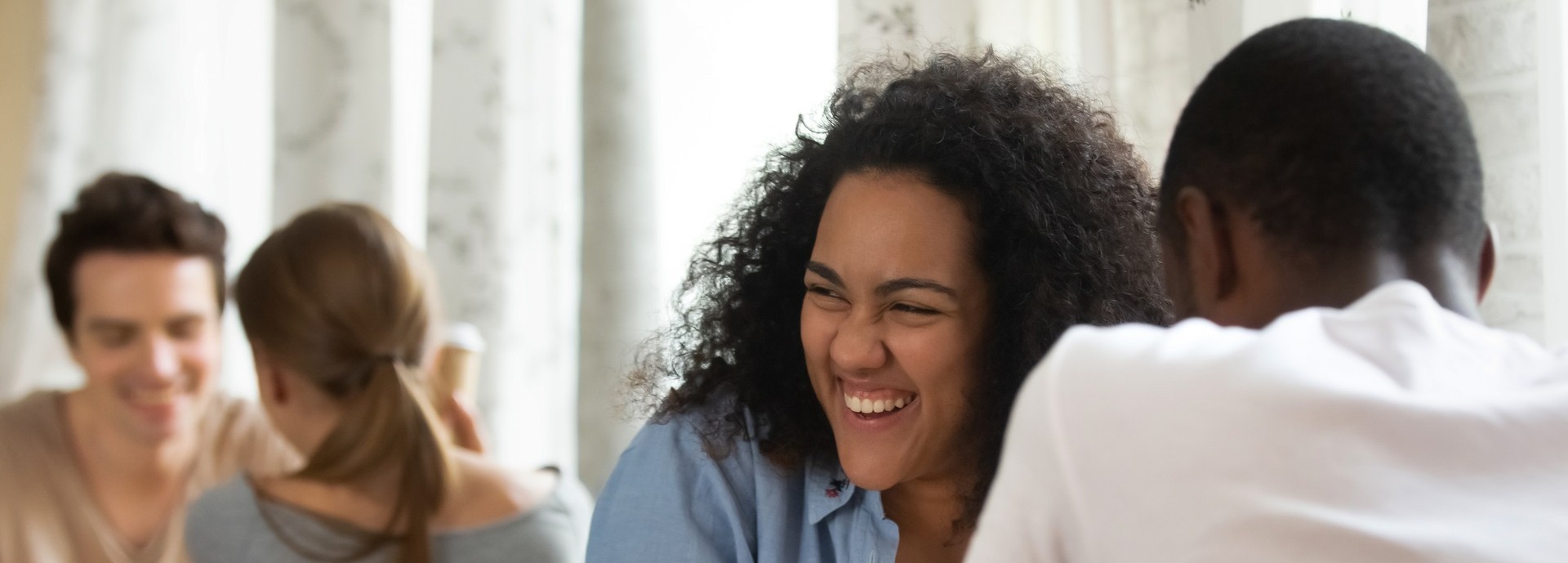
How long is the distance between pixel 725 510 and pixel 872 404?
0.69ft

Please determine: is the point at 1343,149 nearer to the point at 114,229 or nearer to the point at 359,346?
the point at 359,346

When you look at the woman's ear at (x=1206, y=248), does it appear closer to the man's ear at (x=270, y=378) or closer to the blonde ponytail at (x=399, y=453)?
the blonde ponytail at (x=399, y=453)

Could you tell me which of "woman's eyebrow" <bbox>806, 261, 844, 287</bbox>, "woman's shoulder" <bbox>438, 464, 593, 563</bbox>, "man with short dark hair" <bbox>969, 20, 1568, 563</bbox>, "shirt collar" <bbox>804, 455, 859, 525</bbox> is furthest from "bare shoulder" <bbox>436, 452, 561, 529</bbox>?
"man with short dark hair" <bbox>969, 20, 1568, 563</bbox>

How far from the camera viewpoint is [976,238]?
4.91ft

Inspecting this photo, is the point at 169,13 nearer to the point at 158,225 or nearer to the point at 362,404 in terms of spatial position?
the point at 158,225

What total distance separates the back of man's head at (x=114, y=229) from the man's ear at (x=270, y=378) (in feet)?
1.10

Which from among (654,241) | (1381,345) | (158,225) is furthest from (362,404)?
(1381,345)

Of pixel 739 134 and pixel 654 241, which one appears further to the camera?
pixel 739 134

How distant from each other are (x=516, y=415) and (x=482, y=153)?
1.45 ft

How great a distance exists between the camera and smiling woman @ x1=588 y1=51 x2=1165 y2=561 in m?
1.45

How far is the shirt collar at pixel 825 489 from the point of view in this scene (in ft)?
5.03

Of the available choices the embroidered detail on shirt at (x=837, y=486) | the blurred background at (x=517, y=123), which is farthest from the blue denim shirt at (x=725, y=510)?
the blurred background at (x=517, y=123)

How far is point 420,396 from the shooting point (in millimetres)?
1410

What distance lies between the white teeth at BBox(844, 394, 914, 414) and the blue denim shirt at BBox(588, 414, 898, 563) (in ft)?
0.42
